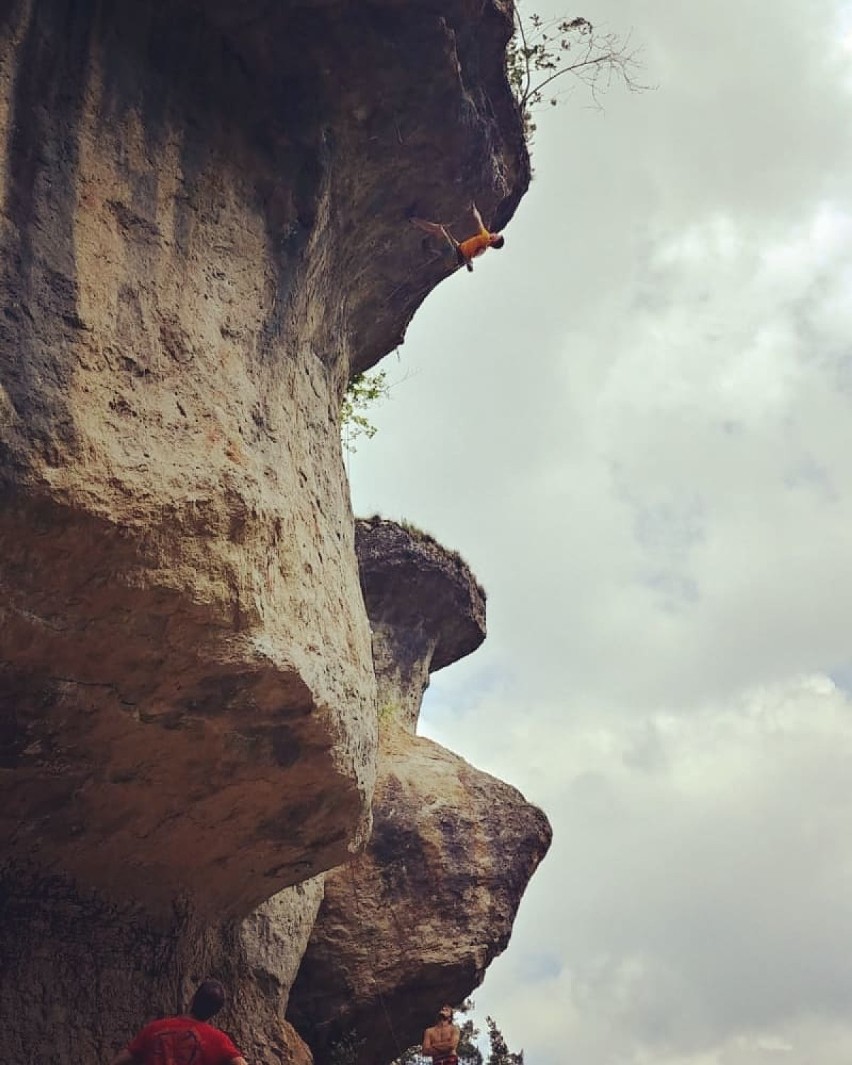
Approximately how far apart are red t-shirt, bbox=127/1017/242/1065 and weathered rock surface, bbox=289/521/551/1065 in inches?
210

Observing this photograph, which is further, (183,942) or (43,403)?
(183,942)

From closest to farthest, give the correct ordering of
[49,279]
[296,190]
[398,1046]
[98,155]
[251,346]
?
[49,279], [98,155], [251,346], [296,190], [398,1046]

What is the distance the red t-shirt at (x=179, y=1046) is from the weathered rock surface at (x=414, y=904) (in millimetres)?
5339

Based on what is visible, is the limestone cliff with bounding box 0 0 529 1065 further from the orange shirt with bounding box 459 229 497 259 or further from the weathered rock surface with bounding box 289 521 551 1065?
the weathered rock surface with bounding box 289 521 551 1065

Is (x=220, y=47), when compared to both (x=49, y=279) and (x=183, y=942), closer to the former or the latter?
(x=49, y=279)

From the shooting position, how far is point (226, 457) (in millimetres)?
5578

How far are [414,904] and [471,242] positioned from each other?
660 cm

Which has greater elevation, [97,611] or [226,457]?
[226,457]

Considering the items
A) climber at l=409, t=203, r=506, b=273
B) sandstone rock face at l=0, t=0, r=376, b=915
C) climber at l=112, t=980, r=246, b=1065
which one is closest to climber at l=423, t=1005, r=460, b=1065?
sandstone rock face at l=0, t=0, r=376, b=915

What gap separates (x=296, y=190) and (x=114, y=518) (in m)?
3.08

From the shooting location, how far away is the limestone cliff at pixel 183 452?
16.9 ft

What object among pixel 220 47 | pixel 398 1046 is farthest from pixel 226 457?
pixel 398 1046

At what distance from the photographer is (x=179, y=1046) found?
559 centimetres

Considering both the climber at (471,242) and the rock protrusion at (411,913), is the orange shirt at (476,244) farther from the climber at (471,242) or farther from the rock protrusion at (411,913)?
the rock protrusion at (411,913)
